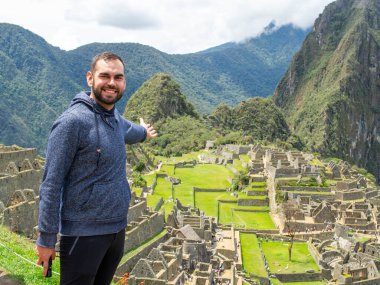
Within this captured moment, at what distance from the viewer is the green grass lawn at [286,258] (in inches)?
917

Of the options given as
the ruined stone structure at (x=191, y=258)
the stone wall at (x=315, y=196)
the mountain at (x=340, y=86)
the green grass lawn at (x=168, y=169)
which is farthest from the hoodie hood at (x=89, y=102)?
the mountain at (x=340, y=86)

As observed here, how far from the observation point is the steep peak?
7688 centimetres

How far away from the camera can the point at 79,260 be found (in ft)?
11.7

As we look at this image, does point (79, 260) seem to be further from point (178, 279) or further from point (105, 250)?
point (178, 279)

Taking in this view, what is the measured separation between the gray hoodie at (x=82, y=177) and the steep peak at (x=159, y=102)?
71012 mm

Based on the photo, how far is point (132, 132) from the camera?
14.8 ft

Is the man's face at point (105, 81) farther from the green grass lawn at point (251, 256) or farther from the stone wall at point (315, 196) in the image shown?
the stone wall at point (315, 196)

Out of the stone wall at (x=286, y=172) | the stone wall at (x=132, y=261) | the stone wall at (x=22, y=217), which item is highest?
the stone wall at (x=22, y=217)

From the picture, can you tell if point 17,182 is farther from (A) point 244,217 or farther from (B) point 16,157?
(A) point 244,217

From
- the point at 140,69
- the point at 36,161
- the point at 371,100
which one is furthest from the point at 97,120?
the point at 371,100

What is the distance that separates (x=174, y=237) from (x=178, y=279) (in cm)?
453

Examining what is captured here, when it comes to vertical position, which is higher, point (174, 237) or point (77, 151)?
point (77, 151)

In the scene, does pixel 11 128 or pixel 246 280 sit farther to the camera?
pixel 11 128

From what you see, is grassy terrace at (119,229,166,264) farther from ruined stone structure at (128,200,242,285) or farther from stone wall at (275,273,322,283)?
stone wall at (275,273,322,283)
